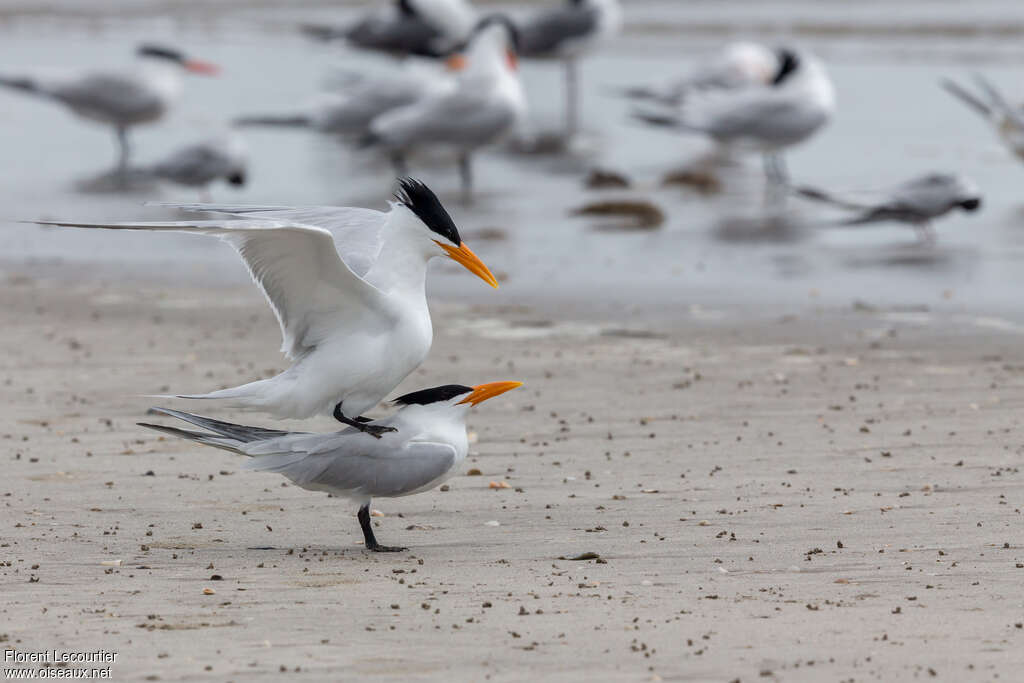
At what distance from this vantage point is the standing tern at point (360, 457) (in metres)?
5.10

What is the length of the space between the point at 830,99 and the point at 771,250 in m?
3.48

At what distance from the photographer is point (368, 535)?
16.7 feet

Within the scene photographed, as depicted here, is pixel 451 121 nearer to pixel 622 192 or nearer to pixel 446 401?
pixel 622 192

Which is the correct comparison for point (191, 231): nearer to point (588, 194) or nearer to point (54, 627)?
point (54, 627)

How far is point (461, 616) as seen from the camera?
431cm

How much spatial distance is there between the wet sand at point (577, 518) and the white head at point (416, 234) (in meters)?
0.85

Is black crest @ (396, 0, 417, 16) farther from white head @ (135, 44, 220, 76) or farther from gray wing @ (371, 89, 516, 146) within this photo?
gray wing @ (371, 89, 516, 146)

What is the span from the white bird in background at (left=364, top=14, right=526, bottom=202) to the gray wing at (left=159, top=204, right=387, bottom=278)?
7.05 metres

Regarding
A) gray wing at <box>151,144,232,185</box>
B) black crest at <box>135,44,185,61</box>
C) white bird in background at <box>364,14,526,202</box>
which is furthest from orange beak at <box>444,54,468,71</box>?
gray wing at <box>151,144,232,185</box>

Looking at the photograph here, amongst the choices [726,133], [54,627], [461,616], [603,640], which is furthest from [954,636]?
[726,133]

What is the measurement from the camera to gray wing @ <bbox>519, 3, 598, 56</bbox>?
18.7 m

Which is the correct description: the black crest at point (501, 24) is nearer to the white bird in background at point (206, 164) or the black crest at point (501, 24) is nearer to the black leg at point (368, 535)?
the white bird in background at point (206, 164)

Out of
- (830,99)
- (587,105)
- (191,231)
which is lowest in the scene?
(587,105)

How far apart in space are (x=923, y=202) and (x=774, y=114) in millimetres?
2901
